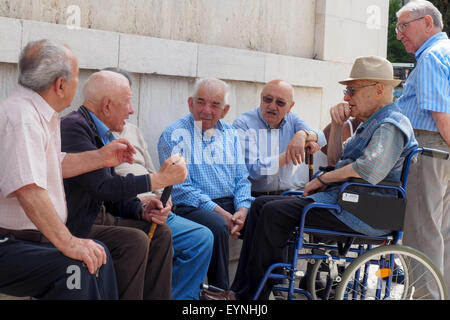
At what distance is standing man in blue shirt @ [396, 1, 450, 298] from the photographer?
4.32 m

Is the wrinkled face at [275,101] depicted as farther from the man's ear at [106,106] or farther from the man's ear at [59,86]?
the man's ear at [59,86]

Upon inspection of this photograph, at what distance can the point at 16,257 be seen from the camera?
2.67 m

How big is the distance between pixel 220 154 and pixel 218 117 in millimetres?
281

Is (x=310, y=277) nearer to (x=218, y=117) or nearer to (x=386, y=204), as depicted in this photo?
(x=386, y=204)

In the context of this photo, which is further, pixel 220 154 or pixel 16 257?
pixel 220 154

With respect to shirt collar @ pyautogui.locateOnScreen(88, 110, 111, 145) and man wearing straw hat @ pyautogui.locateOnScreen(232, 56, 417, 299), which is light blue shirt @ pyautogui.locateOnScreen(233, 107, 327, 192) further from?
shirt collar @ pyautogui.locateOnScreen(88, 110, 111, 145)

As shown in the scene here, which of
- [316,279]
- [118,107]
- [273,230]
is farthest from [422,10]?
[118,107]

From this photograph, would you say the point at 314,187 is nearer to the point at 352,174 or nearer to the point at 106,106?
the point at 352,174

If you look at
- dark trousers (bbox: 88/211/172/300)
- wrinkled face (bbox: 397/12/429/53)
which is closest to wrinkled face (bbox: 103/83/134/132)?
dark trousers (bbox: 88/211/172/300)

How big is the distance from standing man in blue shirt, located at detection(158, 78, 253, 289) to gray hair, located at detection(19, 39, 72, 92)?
5.41 ft

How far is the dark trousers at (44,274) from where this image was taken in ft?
8.71

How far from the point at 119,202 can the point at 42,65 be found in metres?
1.19
